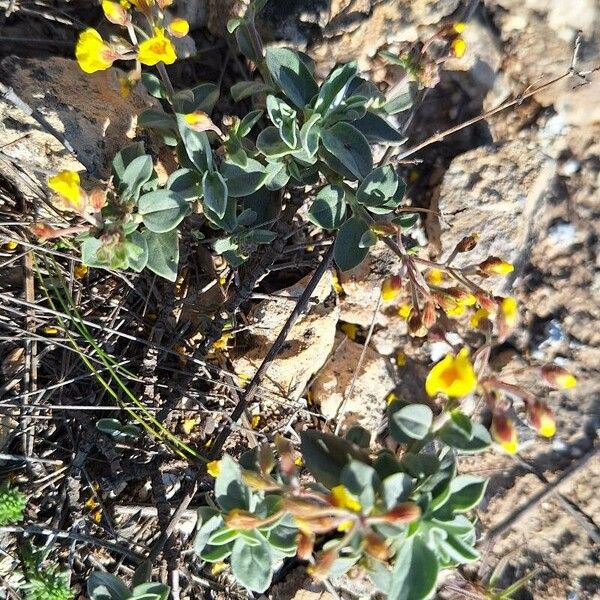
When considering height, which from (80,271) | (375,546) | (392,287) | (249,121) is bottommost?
(375,546)

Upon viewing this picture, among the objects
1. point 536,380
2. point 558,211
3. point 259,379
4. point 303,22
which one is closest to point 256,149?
point 303,22

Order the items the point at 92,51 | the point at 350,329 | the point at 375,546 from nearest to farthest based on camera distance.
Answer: the point at 375,546, the point at 92,51, the point at 350,329

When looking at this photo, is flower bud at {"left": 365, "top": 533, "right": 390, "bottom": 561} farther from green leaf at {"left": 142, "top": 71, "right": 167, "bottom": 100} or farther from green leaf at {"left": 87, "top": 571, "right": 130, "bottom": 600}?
green leaf at {"left": 142, "top": 71, "right": 167, "bottom": 100}

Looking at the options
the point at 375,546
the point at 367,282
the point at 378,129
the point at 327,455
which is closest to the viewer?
the point at 375,546

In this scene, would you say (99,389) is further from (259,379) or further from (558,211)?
(558,211)

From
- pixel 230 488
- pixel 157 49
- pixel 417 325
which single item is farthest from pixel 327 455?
pixel 157 49

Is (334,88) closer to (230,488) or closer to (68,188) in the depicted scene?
(68,188)

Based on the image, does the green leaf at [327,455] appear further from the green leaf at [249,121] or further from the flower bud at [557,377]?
the green leaf at [249,121]

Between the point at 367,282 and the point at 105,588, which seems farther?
the point at 367,282
